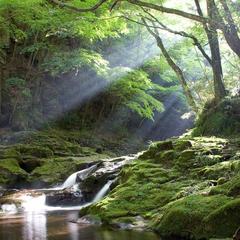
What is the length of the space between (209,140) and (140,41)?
53.9 feet

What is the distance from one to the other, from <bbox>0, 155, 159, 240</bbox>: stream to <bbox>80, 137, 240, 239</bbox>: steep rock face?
59 cm

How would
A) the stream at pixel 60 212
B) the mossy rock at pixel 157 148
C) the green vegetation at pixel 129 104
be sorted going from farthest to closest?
1. the mossy rock at pixel 157 148
2. the green vegetation at pixel 129 104
3. the stream at pixel 60 212

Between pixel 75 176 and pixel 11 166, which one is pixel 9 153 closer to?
pixel 11 166

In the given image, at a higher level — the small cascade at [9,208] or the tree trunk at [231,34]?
the tree trunk at [231,34]

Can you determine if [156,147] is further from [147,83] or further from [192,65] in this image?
[192,65]

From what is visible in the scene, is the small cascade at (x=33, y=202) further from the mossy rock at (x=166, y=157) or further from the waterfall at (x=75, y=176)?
the mossy rock at (x=166, y=157)

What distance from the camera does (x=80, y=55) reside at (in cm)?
2081

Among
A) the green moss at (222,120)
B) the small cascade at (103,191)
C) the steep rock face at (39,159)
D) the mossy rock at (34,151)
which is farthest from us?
the mossy rock at (34,151)

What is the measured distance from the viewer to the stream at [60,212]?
814 cm

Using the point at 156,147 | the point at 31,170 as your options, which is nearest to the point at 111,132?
the point at 31,170

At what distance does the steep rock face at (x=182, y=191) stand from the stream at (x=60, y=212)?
588 mm

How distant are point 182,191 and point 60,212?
4087mm

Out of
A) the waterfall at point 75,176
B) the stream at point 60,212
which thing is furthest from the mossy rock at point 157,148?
the waterfall at point 75,176

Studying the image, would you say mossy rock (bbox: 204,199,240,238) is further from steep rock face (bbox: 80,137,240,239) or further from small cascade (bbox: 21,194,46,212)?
small cascade (bbox: 21,194,46,212)
